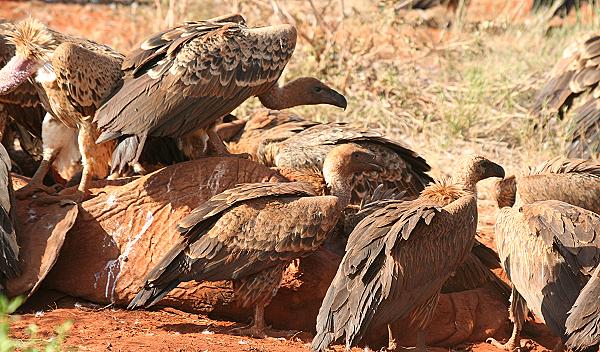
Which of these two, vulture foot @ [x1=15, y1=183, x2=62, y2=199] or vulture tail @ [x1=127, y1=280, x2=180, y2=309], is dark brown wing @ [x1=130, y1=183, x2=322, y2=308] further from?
vulture foot @ [x1=15, y1=183, x2=62, y2=199]

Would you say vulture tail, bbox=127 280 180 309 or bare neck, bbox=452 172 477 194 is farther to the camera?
bare neck, bbox=452 172 477 194

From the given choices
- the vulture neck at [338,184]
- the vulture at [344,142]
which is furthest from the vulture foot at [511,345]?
the vulture at [344,142]

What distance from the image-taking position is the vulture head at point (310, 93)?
8.47 metres

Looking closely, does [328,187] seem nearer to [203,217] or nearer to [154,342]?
[203,217]

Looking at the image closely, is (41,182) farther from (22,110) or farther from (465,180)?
(465,180)

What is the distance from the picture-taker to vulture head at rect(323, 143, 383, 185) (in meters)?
6.87

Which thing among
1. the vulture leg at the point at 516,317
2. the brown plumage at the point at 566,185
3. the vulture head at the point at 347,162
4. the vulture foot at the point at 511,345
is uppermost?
the vulture head at the point at 347,162

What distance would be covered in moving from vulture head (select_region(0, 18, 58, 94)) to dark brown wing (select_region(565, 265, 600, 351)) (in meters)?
3.65

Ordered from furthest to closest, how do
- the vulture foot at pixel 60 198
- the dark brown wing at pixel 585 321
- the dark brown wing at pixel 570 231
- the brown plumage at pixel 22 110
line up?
the brown plumage at pixel 22 110, the vulture foot at pixel 60 198, the dark brown wing at pixel 570 231, the dark brown wing at pixel 585 321

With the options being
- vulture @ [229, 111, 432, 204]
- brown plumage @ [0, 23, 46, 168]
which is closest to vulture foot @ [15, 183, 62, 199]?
brown plumage @ [0, 23, 46, 168]

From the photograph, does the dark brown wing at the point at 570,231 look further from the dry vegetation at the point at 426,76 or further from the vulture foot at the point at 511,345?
the dry vegetation at the point at 426,76

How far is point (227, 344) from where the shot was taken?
6.00 m

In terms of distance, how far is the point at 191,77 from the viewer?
7035 millimetres

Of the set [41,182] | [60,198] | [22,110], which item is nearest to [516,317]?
[60,198]
